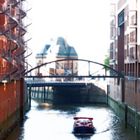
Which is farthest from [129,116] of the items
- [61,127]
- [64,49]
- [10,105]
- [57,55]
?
[64,49]

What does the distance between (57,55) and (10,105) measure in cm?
7957

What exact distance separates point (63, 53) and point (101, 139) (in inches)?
3476

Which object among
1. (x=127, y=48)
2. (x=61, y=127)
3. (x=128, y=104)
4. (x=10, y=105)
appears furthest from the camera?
(x=127, y=48)

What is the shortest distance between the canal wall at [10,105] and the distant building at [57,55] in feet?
201

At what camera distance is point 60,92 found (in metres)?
102

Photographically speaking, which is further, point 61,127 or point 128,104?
point 128,104

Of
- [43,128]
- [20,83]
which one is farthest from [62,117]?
[43,128]

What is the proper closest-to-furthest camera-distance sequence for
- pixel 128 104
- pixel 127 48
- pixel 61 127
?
1. pixel 61 127
2. pixel 128 104
3. pixel 127 48

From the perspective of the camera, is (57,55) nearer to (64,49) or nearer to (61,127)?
(64,49)

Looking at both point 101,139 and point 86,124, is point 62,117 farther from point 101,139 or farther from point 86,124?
point 101,139

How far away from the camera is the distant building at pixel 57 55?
421ft

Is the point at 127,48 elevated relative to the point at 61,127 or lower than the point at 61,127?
elevated

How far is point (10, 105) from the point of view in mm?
52656

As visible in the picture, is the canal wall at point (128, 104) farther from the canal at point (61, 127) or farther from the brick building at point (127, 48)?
the canal at point (61, 127)
